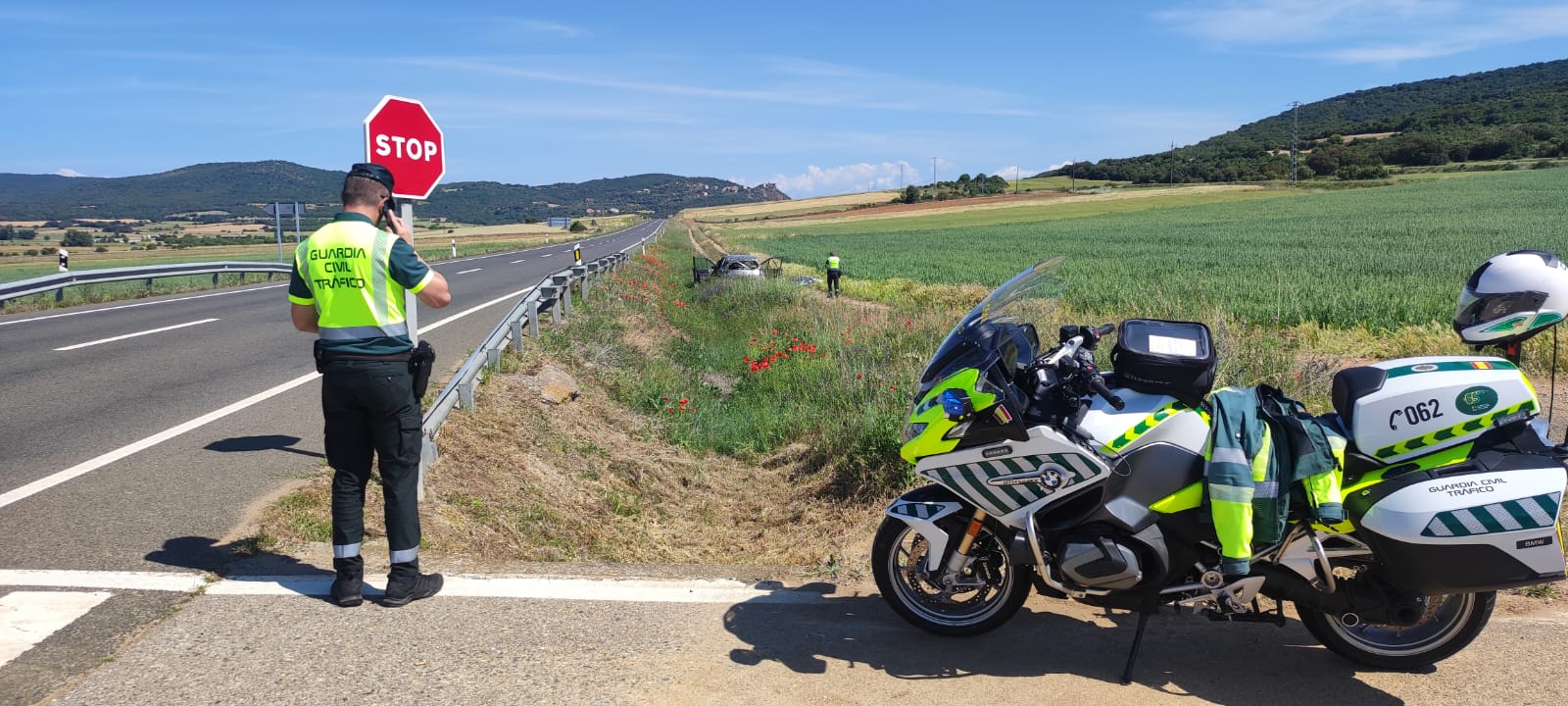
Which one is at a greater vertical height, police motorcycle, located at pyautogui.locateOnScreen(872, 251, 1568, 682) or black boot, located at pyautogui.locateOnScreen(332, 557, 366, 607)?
police motorcycle, located at pyautogui.locateOnScreen(872, 251, 1568, 682)

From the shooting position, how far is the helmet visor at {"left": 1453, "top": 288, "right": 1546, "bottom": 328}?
11.5 feet

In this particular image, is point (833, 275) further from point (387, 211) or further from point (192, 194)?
point (192, 194)

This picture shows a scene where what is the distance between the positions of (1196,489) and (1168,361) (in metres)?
0.50

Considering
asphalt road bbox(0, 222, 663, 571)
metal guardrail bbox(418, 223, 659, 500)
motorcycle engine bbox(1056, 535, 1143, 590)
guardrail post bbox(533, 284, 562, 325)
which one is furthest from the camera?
guardrail post bbox(533, 284, 562, 325)

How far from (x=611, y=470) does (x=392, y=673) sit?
453 centimetres

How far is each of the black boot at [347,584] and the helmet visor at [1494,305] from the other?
4.59 m

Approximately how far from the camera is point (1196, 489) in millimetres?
3697

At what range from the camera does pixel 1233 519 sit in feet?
11.6

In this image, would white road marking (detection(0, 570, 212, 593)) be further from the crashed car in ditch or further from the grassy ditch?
the crashed car in ditch

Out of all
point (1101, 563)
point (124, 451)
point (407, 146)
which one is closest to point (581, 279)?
point (124, 451)

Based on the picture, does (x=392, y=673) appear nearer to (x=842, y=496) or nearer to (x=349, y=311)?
(x=349, y=311)

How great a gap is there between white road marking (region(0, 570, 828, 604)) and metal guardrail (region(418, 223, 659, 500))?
2.38ft

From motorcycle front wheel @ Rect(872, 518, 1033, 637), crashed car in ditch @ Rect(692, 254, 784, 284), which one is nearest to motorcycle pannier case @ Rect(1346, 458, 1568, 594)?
motorcycle front wheel @ Rect(872, 518, 1033, 637)

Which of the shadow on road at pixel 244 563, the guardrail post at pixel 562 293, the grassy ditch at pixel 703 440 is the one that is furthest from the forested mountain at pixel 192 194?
the shadow on road at pixel 244 563
